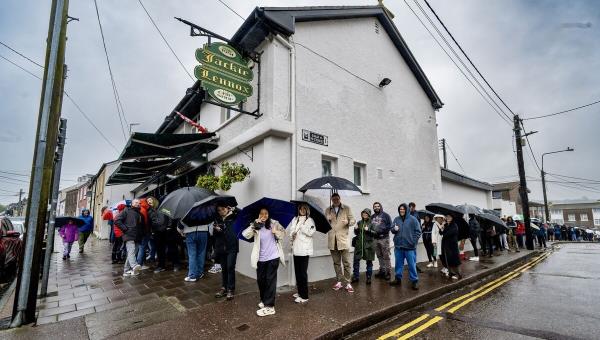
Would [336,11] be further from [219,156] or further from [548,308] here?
[548,308]

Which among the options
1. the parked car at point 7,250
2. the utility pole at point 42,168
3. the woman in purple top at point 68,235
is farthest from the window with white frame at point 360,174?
the woman in purple top at point 68,235

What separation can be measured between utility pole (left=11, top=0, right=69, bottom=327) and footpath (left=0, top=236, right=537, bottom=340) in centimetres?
38

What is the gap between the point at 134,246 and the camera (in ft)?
23.6

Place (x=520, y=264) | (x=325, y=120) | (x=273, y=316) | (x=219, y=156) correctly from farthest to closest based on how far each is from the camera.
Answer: (x=520, y=264) < (x=219, y=156) < (x=325, y=120) < (x=273, y=316)

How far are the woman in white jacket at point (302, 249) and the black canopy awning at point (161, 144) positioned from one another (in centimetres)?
487

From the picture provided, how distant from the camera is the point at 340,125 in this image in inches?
325

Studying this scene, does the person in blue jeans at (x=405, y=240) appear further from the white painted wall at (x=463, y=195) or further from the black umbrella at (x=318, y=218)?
the white painted wall at (x=463, y=195)

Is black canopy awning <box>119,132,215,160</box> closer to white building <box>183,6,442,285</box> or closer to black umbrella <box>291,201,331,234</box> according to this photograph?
white building <box>183,6,442,285</box>

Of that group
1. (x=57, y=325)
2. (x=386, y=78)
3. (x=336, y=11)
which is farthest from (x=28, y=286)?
(x=386, y=78)

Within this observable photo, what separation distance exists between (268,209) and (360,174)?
15.0 ft

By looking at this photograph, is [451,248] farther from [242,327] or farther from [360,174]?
[242,327]

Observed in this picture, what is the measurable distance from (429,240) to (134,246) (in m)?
8.65

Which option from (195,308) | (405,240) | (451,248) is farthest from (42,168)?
(451,248)

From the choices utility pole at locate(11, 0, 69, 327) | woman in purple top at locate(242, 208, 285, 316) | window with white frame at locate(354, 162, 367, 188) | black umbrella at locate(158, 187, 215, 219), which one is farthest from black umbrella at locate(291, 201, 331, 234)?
utility pole at locate(11, 0, 69, 327)
